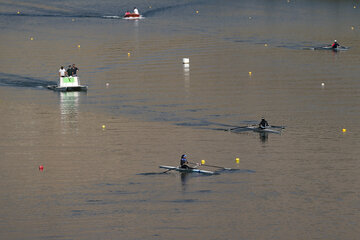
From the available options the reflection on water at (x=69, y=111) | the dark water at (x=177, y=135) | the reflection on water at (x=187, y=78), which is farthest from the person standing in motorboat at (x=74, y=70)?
the reflection on water at (x=187, y=78)

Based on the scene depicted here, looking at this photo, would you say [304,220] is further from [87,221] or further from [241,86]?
[241,86]

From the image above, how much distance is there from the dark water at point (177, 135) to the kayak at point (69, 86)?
1237 millimetres

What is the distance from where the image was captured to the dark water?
157ft

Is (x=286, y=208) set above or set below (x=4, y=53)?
below

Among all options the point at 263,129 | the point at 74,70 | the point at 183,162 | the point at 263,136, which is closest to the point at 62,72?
the point at 74,70

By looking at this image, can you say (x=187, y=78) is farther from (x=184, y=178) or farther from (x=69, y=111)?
(x=184, y=178)

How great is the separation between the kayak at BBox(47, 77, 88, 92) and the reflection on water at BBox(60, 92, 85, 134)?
819 millimetres

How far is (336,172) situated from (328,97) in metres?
27.0

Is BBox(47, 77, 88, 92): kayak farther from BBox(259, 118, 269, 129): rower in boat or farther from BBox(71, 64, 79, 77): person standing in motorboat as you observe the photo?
BBox(259, 118, 269, 129): rower in boat

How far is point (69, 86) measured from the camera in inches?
3388

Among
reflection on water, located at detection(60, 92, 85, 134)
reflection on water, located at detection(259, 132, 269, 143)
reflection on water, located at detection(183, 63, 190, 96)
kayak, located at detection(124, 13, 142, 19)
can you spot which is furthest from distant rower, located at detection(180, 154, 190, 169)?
kayak, located at detection(124, 13, 142, 19)

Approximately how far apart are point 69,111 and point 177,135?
13.7m

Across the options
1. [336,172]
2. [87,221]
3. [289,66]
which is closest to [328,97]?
[289,66]

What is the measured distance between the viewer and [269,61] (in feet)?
341
